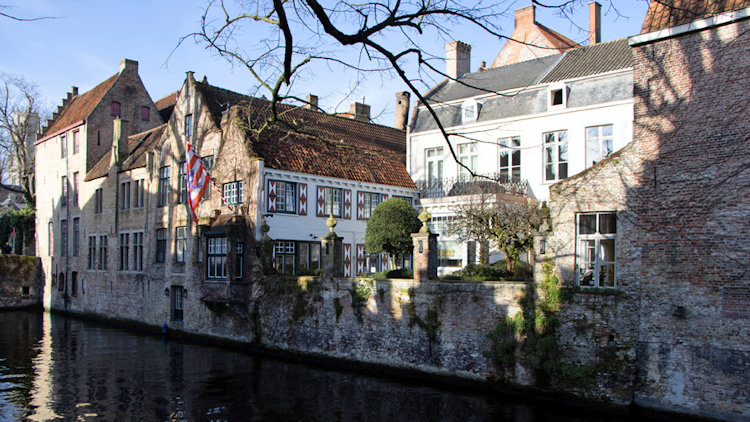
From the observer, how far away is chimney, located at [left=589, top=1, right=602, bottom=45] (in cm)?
2820

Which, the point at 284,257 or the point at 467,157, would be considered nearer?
the point at 284,257

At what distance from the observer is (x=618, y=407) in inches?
473

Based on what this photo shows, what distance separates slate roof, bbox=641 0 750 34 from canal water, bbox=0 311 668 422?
760 centimetres

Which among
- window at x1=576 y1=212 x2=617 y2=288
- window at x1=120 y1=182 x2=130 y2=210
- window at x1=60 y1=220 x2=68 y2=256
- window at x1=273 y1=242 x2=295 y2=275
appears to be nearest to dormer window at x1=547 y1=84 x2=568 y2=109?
window at x1=576 y1=212 x2=617 y2=288

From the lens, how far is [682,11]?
11.6 metres

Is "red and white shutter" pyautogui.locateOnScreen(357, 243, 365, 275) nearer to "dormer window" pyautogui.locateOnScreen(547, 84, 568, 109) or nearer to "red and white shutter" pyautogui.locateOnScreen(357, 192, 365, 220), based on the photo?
"red and white shutter" pyautogui.locateOnScreen(357, 192, 365, 220)

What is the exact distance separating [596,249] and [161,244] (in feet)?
62.2

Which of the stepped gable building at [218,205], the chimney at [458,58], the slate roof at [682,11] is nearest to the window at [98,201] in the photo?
the stepped gable building at [218,205]

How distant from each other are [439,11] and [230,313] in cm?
1759

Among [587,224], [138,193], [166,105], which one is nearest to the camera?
[587,224]

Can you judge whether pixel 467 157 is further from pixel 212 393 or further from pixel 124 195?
pixel 124 195

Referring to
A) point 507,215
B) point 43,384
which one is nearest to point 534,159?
point 507,215

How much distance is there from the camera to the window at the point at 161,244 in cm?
2578

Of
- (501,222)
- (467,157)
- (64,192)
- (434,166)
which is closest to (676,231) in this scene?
(501,222)
